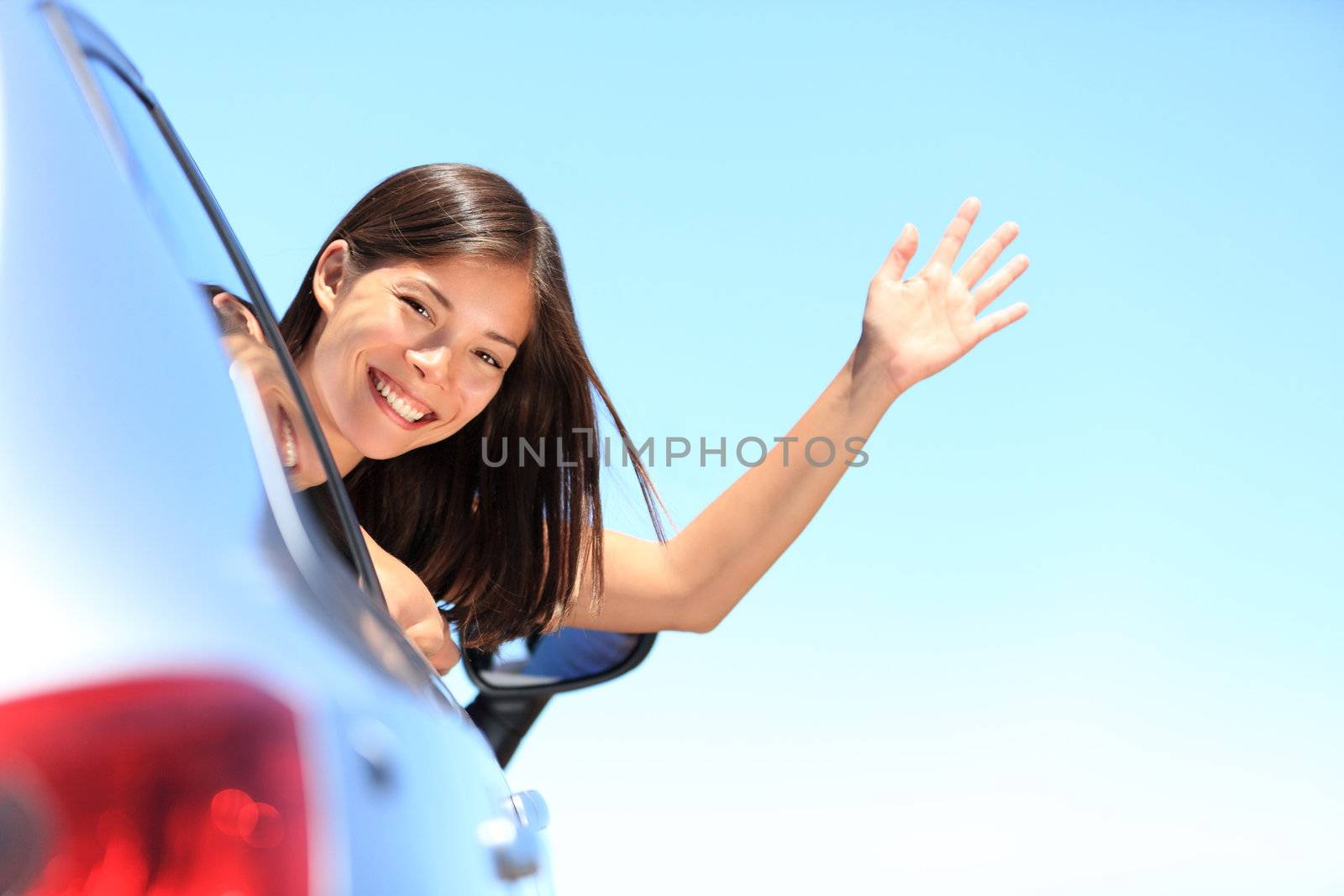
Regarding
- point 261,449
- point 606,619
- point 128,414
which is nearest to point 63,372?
point 128,414

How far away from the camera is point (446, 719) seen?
3.45 feet

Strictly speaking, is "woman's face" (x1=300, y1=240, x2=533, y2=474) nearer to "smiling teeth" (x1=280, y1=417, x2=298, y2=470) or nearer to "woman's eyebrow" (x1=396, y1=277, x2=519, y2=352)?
"woman's eyebrow" (x1=396, y1=277, x2=519, y2=352)

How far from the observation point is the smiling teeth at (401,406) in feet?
8.86

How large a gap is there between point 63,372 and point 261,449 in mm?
165

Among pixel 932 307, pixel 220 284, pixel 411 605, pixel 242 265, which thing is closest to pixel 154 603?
pixel 220 284

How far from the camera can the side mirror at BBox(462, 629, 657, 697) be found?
3.09 metres

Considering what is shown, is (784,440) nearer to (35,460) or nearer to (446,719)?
(446,719)

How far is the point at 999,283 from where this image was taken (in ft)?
10.7

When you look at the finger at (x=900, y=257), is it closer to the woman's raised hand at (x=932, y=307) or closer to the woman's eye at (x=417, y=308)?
the woman's raised hand at (x=932, y=307)

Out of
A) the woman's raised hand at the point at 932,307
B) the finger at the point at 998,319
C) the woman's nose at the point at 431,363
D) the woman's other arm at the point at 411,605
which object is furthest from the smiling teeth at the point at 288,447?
the finger at the point at 998,319

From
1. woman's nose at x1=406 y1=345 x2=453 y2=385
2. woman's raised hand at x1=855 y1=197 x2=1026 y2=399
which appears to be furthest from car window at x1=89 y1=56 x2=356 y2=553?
woman's raised hand at x1=855 y1=197 x2=1026 y2=399

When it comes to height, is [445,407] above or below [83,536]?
below

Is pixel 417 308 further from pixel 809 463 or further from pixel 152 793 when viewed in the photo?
pixel 152 793

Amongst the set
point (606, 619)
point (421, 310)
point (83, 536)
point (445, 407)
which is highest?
point (83, 536)
